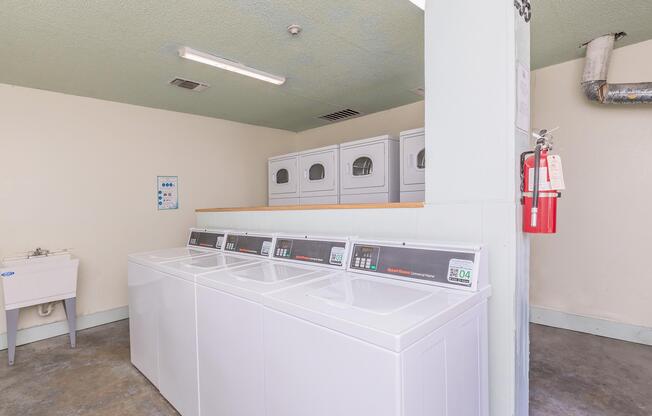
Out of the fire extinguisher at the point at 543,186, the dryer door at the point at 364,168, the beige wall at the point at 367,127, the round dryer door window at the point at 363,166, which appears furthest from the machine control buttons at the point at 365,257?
the beige wall at the point at 367,127

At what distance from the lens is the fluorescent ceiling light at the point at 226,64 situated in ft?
8.09

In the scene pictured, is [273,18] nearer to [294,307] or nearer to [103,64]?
[103,64]

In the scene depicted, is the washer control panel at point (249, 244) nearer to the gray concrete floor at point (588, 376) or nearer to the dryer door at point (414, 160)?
the dryer door at point (414, 160)

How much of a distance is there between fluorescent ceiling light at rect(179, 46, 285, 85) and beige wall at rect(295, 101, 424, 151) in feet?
5.53

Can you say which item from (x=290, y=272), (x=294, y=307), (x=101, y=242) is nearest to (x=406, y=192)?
(x=290, y=272)

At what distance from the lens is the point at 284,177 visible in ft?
11.5

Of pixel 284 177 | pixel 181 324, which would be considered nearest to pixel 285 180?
pixel 284 177

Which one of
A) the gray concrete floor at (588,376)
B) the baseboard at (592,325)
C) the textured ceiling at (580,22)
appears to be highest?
the textured ceiling at (580,22)

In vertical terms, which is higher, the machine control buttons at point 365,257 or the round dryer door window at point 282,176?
the round dryer door window at point 282,176

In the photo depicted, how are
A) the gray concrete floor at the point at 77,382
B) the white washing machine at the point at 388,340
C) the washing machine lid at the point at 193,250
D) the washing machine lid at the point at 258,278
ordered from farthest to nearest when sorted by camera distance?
1. the washing machine lid at the point at 193,250
2. the gray concrete floor at the point at 77,382
3. the washing machine lid at the point at 258,278
4. the white washing machine at the point at 388,340

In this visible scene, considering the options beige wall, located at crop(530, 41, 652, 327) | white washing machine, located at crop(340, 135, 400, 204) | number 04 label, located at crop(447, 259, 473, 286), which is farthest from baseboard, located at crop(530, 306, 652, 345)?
number 04 label, located at crop(447, 259, 473, 286)

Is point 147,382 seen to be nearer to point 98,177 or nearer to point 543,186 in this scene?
point 98,177

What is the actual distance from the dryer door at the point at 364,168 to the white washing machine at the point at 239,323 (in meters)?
0.86

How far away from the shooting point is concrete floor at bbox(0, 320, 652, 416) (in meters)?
2.02
